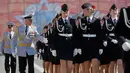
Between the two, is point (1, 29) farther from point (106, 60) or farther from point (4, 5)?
point (106, 60)

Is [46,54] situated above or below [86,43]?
below

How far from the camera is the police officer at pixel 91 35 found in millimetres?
8789

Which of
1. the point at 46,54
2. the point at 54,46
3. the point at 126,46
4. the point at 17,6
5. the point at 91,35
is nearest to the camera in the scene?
the point at 126,46

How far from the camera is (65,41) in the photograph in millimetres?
8984

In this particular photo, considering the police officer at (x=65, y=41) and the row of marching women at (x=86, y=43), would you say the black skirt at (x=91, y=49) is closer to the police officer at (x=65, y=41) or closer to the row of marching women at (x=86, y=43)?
the row of marching women at (x=86, y=43)

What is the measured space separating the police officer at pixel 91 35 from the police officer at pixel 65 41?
1.06 feet

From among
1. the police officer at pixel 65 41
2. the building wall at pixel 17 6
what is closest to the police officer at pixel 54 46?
the police officer at pixel 65 41

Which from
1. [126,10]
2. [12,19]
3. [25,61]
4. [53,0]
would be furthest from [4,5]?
[126,10]

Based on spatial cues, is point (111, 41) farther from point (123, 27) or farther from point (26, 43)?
point (123, 27)

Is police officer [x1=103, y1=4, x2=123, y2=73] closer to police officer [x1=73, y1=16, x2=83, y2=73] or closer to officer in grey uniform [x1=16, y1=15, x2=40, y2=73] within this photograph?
police officer [x1=73, y1=16, x2=83, y2=73]

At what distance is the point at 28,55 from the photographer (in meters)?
9.98

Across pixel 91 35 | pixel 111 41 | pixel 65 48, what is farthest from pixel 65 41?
pixel 111 41

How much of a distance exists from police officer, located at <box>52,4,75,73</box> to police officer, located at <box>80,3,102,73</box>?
32 cm

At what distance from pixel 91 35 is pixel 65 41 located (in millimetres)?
614
